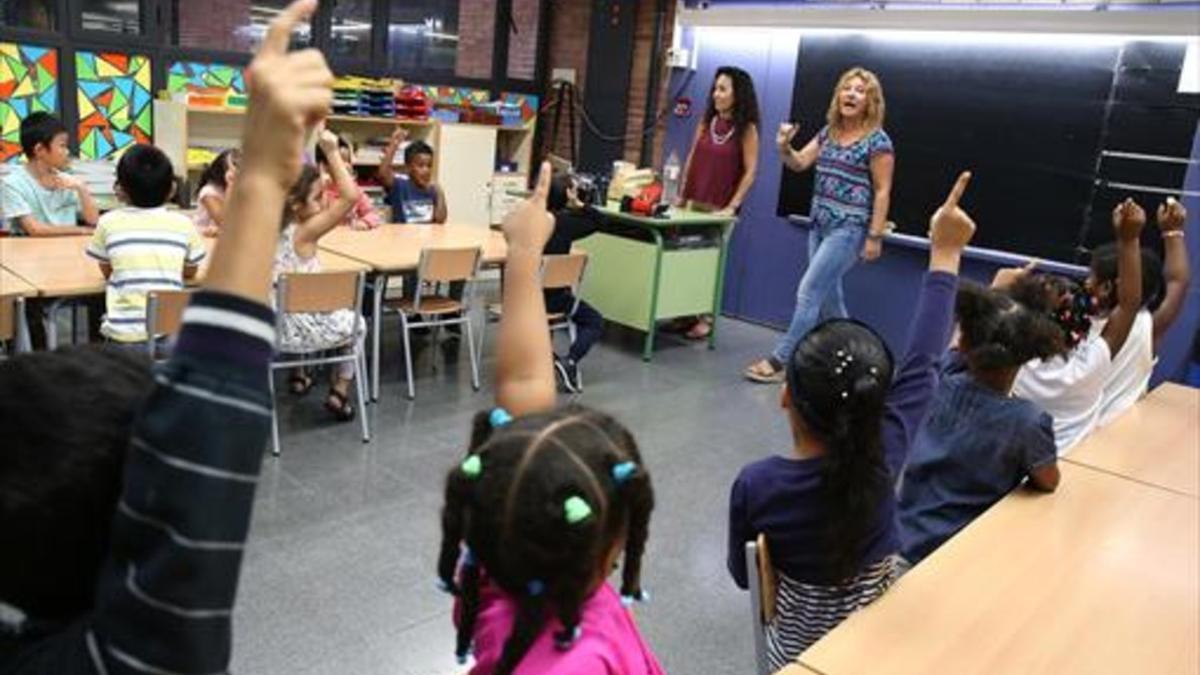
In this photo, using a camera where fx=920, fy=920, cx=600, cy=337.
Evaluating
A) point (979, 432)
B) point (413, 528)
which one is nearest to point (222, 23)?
point (413, 528)

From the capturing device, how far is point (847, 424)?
4.73 feet

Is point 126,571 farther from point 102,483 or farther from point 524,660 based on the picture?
point 524,660

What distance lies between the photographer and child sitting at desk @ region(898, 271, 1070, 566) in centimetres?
193

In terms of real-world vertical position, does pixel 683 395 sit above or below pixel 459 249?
below

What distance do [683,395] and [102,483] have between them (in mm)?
4093

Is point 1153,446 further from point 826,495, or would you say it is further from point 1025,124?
point 1025,124

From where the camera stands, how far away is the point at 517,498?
879mm

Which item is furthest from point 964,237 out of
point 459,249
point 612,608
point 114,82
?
point 114,82

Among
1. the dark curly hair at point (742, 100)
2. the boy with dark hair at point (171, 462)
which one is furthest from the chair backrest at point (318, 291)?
the dark curly hair at point (742, 100)

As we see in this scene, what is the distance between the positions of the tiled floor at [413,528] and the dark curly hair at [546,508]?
147cm

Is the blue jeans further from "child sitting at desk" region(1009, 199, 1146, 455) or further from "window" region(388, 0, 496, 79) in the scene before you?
"window" region(388, 0, 496, 79)

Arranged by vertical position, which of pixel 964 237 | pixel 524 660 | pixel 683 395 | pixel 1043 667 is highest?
pixel 964 237

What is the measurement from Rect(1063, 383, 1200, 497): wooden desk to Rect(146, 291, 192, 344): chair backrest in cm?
271

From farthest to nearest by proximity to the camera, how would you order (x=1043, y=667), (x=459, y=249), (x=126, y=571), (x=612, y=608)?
(x=459, y=249)
(x=1043, y=667)
(x=612, y=608)
(x=126, y=571)
